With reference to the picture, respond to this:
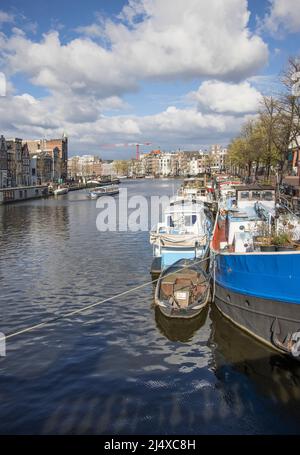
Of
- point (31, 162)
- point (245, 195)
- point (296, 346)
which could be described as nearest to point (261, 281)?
point (296, 346)

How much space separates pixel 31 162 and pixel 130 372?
13338 cm

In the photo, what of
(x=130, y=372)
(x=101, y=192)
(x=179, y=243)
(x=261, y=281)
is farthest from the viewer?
(x=101, y=192)

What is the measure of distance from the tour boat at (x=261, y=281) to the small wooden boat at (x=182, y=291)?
34.5 inches

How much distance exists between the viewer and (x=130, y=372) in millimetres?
14672

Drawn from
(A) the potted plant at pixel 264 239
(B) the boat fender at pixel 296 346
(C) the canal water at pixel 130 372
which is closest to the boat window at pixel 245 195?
(A) the potted plant at pixel 264 239

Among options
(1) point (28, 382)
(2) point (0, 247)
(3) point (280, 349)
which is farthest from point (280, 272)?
(2) point (0, 247)

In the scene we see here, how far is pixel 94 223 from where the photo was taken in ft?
187

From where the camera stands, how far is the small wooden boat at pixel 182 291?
18922 mm

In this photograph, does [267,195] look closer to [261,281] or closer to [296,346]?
[261,281]

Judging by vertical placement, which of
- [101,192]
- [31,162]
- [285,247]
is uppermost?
[31,162]

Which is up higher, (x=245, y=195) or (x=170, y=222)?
(x=245, y=195)

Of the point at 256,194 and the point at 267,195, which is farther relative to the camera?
the point at 256,194

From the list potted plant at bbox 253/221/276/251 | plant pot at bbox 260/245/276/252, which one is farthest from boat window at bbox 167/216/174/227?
plant pot at bbox 260/245/276/252

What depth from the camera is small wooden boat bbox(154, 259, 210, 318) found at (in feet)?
62.1
